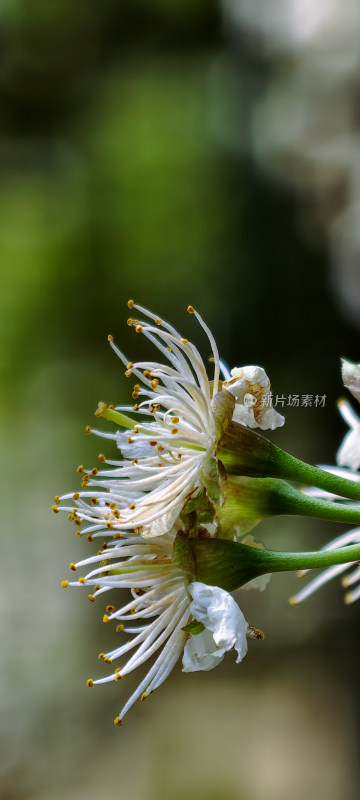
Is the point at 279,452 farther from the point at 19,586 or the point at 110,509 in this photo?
the point at 19,586

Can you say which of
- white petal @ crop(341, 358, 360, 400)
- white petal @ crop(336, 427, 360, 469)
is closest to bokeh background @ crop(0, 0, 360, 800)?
white petal @ crop(336, 427, 360, 469)

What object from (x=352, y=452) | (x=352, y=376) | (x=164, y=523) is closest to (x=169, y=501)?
(x=164, y=523)

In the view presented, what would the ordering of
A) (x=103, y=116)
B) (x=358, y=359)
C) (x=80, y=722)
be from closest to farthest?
1. (x=358, y=359)
2. (x=80, y=722)
3. (x=103, y=116)

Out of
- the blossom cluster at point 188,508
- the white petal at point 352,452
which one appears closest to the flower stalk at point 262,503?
the blossom cluster at point 188,508

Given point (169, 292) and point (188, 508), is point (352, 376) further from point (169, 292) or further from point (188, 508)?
point (169, 292)

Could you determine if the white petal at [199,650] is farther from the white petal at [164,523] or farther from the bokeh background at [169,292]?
the bokeh background at [169,292]

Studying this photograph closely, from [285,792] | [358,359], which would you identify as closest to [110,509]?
[358,359]
